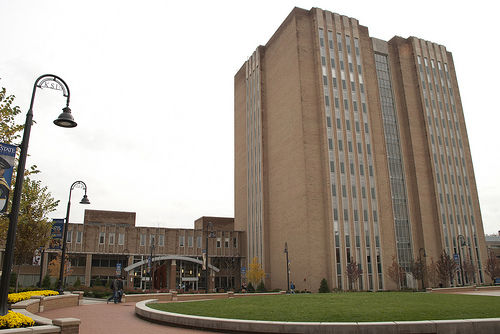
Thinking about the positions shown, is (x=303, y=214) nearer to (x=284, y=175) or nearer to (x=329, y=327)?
(x=284, y=175)

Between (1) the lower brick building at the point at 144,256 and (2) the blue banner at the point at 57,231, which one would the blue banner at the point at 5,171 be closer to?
(2) the blue banner at the point at 57,231

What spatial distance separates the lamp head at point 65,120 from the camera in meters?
11.9

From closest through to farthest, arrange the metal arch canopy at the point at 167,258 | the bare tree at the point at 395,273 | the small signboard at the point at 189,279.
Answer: the bare tree at the point at 395,273, the metal arch canopy at the point at 167,258, the small signboard at the point at 189,279

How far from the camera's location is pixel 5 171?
34.9 feet

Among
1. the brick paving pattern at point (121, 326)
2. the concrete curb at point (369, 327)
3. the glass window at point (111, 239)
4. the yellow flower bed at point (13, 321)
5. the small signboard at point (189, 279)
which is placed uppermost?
the glass window at point (111, 239)

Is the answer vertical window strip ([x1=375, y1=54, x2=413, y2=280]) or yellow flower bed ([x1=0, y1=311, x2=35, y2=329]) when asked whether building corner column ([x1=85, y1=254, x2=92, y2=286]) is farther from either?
yellow flower bed ([x1=0, y1=311, x2=35, y2=329])

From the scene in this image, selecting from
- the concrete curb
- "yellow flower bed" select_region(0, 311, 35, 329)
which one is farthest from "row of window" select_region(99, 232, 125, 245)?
"yellow flower bed" select_region(0, 311, 35, 329)

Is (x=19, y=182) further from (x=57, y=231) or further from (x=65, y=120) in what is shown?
(x=57, y=231)

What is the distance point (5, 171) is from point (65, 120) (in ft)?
7.21

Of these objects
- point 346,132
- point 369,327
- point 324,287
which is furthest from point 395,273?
point 369,327

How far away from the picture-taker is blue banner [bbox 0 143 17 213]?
34.3 feet

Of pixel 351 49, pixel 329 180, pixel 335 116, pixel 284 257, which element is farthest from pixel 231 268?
pixel 351 49

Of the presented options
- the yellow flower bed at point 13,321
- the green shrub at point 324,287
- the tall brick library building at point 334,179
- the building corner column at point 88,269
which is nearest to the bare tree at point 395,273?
the tall brick library building at point 334,179

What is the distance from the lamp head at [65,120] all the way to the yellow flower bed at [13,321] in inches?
210
